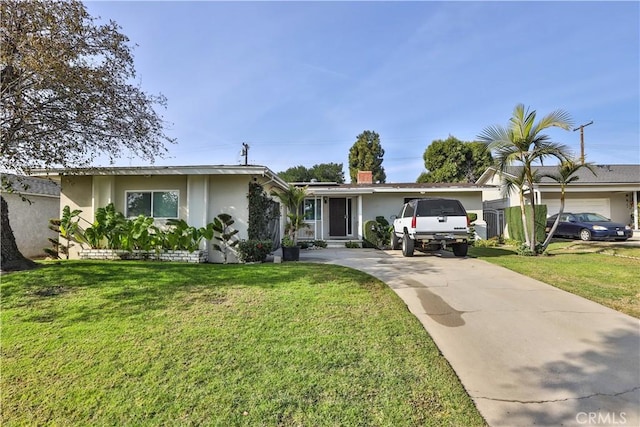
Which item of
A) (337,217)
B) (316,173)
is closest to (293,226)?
(337,217)

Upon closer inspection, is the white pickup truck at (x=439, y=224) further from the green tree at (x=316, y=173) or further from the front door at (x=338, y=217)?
the green tree at (x=316, y=173)

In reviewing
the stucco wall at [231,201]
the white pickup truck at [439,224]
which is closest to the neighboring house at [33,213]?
the stucco wall at [231,201]

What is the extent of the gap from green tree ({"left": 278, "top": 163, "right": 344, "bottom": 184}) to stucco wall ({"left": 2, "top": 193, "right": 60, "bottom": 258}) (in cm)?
3375

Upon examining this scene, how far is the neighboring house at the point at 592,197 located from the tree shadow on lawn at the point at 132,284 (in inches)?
561

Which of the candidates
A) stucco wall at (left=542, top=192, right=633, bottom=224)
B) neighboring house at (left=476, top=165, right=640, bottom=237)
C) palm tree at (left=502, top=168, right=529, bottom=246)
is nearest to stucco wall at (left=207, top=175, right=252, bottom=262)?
palm tree at (left=502, top=168, right=529, bottom=246)

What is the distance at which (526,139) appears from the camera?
9.89 meters

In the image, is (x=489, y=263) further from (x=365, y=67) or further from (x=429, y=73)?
(x=365, y=67)

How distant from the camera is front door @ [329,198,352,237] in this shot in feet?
55.7

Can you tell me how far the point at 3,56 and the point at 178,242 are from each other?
551cm

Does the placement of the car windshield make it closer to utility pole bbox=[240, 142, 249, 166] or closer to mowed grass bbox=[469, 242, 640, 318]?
mowed grass bbox=[469, 242, 640, 318]

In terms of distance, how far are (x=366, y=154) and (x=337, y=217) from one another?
67.4ft

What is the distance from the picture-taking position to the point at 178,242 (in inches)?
373

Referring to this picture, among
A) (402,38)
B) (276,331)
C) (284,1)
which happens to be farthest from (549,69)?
(276,331)

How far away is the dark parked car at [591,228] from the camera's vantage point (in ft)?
47.1
